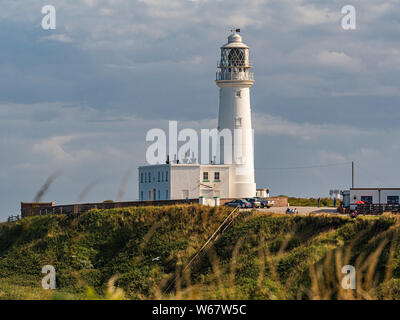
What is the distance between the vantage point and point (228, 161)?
6003 cm

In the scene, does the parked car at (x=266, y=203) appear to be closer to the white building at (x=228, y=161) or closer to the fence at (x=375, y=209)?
the white building at (x=228, y=161)

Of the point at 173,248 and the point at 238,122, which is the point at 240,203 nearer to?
the point at 238,122

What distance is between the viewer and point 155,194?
60.1 metres

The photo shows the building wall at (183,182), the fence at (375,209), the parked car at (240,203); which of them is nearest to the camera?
the fence at (375,209)

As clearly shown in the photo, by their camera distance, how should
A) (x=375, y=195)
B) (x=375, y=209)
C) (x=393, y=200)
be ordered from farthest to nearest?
(x=375, y=195)
(x=393, y=200)
(x=375, y=209)

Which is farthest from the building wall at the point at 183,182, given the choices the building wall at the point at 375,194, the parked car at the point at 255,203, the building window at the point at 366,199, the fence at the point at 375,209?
the fence at the point at 375,209

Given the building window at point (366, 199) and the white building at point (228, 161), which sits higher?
the white building at point (228, 161)

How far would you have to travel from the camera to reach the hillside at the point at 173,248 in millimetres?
30891

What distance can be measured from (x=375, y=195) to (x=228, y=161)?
12.9m

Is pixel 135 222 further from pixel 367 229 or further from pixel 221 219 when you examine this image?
pixel 367 229

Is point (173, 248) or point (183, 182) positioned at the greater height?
point (183, 182)

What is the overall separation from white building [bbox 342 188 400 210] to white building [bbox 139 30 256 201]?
10.0 meters

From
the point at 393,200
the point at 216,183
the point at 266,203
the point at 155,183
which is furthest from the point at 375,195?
the point at 155,183
